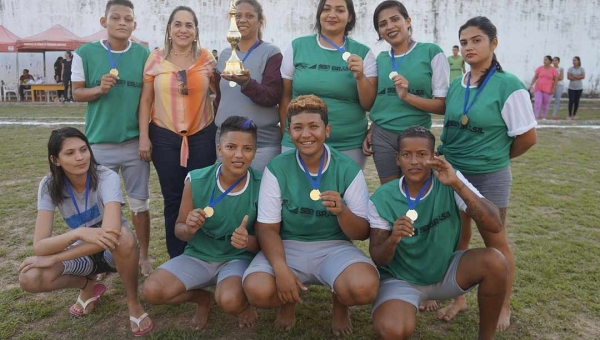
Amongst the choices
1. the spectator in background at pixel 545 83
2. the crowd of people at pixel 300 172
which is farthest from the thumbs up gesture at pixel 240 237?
the spectator in background at pixel 545 83

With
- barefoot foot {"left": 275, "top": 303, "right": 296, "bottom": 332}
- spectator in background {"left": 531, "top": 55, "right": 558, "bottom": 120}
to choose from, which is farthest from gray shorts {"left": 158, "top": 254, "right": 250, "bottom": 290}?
spectator in background {"left": 531, "top": 55, "right": 558, "bottom": 120}

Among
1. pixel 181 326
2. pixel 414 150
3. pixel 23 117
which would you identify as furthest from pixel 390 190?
pixel 23 117

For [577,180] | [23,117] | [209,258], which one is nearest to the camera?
[209,258]

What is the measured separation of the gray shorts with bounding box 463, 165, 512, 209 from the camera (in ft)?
9.20

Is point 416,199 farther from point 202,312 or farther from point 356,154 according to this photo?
point 202,312

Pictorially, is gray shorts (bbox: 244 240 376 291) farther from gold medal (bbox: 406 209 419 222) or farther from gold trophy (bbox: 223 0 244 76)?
gold trophy (bbox: 223 0 244 76)

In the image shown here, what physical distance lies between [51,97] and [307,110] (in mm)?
18849

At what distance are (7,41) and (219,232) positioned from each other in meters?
18.3

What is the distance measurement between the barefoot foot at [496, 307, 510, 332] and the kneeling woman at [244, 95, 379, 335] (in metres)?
0.94

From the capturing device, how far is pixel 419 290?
2.64m

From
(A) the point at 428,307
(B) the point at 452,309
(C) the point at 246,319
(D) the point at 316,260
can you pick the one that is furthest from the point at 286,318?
(B) the point at 452,309

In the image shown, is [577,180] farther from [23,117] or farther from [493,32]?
[23,117]

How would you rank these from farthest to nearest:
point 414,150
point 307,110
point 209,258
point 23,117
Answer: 1. point 23,117
2. point 209,258
3. point 307,110
4. point 414,150

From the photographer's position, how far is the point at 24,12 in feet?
64.3
